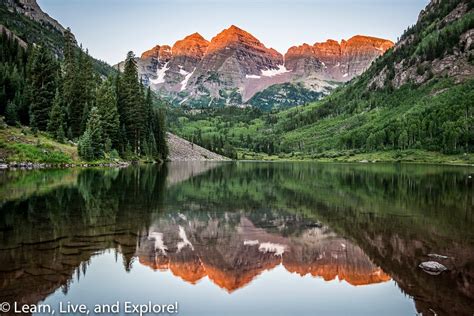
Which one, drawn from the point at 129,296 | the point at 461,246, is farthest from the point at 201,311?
the point at 461,246

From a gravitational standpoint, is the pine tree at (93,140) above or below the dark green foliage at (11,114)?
below

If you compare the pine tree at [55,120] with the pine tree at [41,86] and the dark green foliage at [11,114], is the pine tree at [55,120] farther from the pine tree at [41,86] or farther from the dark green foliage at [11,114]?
the dark green foliage at [11,114]

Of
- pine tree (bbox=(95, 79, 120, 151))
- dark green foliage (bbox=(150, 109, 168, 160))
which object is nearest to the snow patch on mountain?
pine tree (bbox=(95, 79, 120, 151))

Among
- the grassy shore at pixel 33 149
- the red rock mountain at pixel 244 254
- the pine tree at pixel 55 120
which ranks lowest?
the red rock mountain at pixel 244 254

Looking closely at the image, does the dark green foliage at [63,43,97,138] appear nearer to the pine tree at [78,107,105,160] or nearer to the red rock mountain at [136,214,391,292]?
the pine tree at [78,107,105,160]

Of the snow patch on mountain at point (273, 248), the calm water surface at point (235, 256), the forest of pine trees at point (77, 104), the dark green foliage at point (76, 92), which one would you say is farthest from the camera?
the dark green foliage at point (76, 92)

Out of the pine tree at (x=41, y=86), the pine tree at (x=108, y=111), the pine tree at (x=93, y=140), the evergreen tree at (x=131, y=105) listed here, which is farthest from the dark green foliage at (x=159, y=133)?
the pine tree at (x=41, y=86)

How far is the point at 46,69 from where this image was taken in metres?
105

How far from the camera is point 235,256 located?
21438 mm

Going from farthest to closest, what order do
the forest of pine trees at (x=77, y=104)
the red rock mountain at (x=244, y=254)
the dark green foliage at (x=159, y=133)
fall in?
the dark green foliage at (x=159, y=133) → the forest of pine trees at (x=77, y=104) → the red rock mountain at (x=244, y=254)

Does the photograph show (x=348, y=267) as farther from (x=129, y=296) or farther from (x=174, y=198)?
(x=174, y=198)

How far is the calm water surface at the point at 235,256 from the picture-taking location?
50.8 ft

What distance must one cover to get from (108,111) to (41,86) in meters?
17.6

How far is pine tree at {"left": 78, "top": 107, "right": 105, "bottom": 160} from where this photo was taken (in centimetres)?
9456
